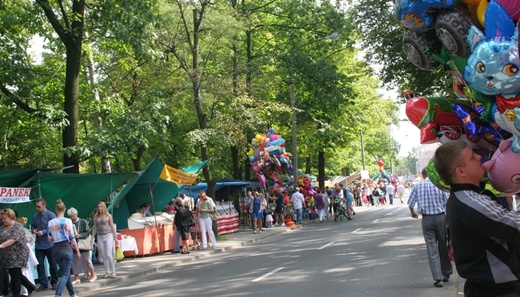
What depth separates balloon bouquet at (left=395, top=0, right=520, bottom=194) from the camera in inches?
191

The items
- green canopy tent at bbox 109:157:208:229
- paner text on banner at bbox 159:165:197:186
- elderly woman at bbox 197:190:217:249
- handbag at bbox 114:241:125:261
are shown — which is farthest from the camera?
green canopy tent at bbox 109:157:208:229

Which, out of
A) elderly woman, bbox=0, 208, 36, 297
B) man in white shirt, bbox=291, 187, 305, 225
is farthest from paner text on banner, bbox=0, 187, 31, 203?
man in white shirt, bbox=291, 187, 305, 225

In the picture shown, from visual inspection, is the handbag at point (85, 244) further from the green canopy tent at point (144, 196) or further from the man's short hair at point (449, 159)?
the man's short hair at point (449, 159)

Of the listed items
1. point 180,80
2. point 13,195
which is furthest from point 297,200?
point 13,195

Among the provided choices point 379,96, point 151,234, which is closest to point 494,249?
point 151,234

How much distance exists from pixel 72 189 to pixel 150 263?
2.97 meters

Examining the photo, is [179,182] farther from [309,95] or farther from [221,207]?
[309,95]

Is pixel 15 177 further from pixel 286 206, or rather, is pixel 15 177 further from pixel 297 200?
pixel 286 206

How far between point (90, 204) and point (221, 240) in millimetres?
7866

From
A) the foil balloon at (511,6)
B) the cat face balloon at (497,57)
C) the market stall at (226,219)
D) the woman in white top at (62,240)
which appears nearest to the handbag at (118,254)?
the woman in white top at (62,240)

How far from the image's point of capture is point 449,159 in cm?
402

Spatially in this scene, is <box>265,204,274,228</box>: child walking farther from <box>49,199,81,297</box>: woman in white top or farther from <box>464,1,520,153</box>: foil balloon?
<box>464,1,520,153</box>: foil balloon

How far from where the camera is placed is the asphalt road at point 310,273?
1061 centimetres

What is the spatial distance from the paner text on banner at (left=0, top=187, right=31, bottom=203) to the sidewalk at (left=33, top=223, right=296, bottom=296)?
1959 millimetres
